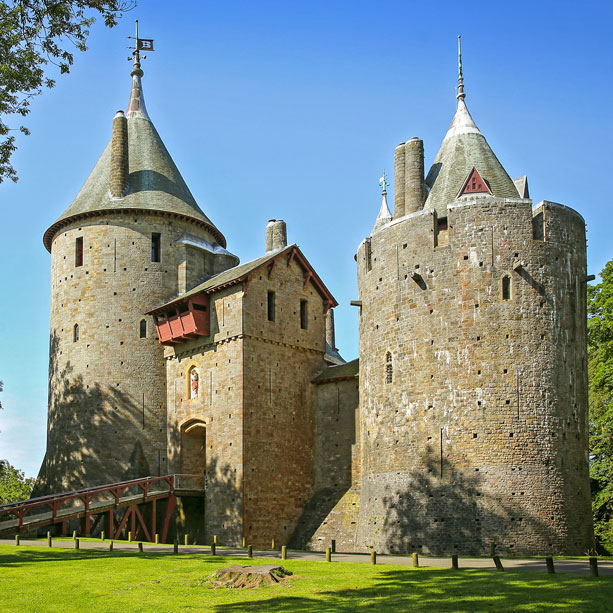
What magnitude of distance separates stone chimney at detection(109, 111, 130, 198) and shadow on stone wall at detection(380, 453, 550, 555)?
20.3 m

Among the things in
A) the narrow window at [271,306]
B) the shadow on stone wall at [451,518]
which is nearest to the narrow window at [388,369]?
the shadow on stone wall at [451,518]

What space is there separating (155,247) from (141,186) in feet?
10.5

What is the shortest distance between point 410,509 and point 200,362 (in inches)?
484

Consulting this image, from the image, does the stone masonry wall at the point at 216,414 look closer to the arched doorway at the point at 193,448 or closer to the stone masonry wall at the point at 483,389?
the arched doorway at the point at 193,448

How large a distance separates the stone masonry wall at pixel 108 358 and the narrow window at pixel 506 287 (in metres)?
17.2

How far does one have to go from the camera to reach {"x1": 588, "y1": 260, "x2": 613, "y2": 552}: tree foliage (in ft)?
114

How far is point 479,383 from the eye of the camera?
27703 mm

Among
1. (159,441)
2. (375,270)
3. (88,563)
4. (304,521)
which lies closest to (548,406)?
(375,270)

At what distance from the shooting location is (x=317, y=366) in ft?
125

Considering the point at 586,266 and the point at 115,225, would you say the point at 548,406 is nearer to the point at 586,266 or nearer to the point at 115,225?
the point at 586,266

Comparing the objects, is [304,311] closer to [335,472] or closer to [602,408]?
[335,472]

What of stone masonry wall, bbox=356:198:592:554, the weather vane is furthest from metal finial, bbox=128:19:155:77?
stone masonry wall, bbox=356:198:592:554

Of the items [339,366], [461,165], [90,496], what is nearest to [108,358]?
[90,496]

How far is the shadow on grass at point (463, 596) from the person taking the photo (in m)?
15.6
